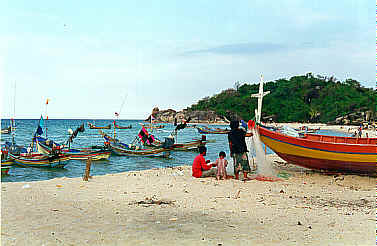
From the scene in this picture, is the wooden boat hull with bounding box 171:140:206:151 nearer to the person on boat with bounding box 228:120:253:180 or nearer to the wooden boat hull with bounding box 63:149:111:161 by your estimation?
the wooden boat hull with bounding box 63:149:111:161

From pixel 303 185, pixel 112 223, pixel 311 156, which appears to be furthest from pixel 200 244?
pixel 311 156

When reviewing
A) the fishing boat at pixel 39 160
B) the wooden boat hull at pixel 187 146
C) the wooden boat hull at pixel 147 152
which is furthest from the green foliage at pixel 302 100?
the fishing boat at pixel 39 160

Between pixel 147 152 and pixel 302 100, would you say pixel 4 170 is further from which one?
pixel 302 100

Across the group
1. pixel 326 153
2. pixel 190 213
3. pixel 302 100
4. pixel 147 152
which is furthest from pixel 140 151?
pixel 302 100

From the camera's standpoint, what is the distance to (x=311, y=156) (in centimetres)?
1188

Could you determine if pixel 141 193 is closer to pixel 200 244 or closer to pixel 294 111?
pixel 200 244

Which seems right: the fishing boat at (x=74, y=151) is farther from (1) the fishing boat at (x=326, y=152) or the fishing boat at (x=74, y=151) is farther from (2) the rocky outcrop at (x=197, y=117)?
(2) the rocky outcrop at (x=197, y=117)

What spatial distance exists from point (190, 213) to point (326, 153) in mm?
6837

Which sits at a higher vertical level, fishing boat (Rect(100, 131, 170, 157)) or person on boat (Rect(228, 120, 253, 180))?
person on boat (Rect(228, 120, 253, 180))

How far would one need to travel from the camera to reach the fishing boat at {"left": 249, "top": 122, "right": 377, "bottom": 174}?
10.8 metres

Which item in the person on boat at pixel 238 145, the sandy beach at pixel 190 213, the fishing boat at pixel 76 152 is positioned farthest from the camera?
the fishing boat at pixel 76 152

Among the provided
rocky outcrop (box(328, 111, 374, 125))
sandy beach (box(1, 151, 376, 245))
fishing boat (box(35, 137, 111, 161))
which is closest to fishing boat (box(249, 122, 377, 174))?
sandy beach (box(1, 151, 376, 245))

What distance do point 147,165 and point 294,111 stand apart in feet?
265

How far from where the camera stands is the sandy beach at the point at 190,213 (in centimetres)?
511
